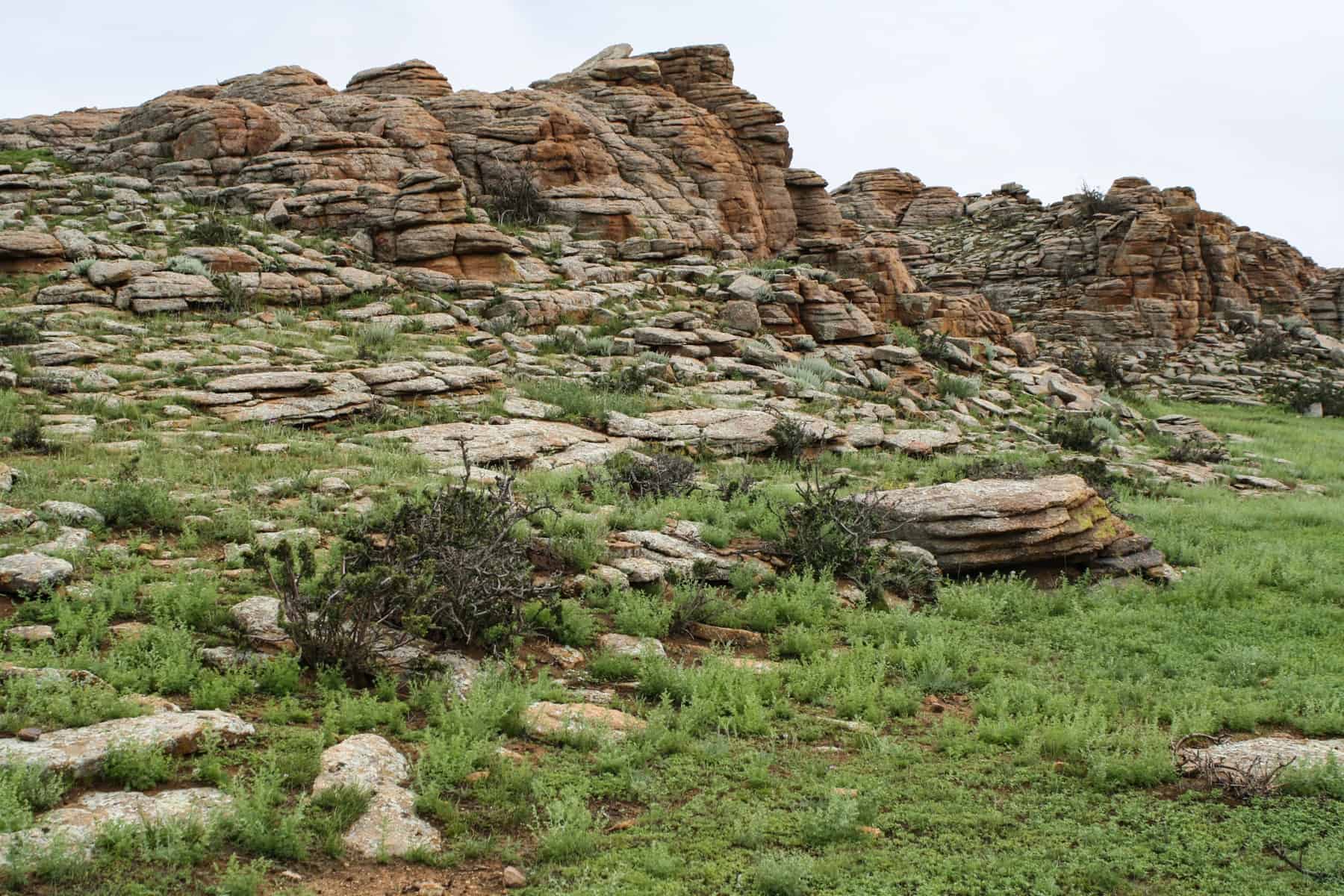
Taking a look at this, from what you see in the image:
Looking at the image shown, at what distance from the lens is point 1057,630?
24.8ft

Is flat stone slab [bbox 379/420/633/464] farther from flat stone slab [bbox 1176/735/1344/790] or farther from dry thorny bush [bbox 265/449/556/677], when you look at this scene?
flat stone slab [bbox 1176/735/1344/790]

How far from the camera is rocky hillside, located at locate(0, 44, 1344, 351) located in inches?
899

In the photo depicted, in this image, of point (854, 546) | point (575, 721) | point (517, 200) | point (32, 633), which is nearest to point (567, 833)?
point (575, 721)

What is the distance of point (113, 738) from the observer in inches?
168

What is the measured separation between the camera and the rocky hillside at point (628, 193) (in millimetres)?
22828

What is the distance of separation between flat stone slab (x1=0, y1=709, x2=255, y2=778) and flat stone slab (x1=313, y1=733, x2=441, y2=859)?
0.61 m

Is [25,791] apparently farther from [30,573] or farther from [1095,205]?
[1095,205]

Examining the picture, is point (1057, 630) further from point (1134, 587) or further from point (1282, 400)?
point (1282, 400)

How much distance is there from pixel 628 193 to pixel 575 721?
24.4m

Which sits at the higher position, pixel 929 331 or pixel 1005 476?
pixel 929 331

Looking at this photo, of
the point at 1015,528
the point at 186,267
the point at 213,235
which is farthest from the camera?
the point at 213,235

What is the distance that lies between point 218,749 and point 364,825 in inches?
38.9

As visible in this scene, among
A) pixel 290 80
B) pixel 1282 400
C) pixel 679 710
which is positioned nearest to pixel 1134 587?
pixel 679 710

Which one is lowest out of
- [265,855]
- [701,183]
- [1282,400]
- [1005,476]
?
[265,855]
